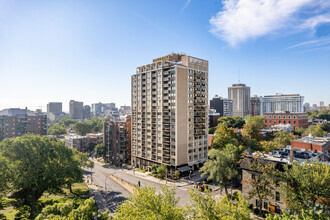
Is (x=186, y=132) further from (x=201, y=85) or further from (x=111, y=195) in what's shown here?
(x=111, y=195)

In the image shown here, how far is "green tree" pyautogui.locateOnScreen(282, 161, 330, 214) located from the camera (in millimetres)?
32812

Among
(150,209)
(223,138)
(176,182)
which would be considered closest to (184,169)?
(176,182)

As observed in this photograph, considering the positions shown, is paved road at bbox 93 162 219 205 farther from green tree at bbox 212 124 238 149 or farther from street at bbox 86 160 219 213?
green tree at bbox 212 124 238 149

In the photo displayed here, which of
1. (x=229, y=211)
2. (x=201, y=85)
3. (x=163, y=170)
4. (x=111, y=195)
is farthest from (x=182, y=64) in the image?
(x=229, y=211)

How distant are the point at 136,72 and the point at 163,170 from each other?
148 feet

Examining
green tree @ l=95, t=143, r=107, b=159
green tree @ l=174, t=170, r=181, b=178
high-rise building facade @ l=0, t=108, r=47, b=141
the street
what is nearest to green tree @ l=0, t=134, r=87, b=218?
the street

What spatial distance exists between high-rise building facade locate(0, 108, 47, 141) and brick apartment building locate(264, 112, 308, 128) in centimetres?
15914

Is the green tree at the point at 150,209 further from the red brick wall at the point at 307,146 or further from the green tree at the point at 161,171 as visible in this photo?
the red brick wall at the point at 307,146

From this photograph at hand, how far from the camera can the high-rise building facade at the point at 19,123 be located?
114812mm

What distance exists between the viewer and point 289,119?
431 ft

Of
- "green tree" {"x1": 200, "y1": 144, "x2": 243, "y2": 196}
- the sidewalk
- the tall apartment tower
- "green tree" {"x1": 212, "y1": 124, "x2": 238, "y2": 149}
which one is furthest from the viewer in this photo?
"green tree" {"x1": 212, "y1": 124, "x2": 238, "y2": 149}

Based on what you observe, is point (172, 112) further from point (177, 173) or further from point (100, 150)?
point (100, 150)

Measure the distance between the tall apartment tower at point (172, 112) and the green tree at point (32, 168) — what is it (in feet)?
117

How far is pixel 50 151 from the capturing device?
50.8 meters
